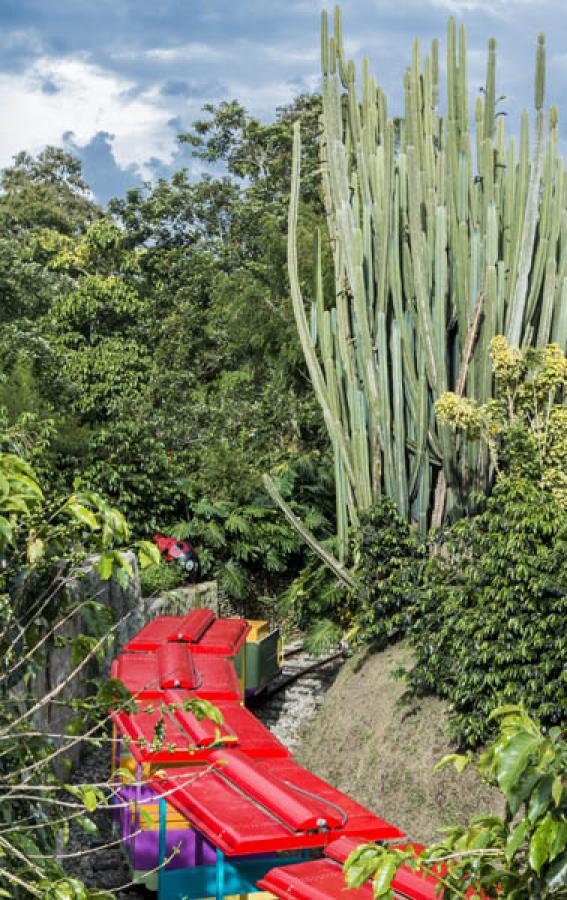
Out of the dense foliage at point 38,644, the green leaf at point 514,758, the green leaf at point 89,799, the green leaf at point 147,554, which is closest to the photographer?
the green leaf at point 514,758

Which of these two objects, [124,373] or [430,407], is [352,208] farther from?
[124,373]

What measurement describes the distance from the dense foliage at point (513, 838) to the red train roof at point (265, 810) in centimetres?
269

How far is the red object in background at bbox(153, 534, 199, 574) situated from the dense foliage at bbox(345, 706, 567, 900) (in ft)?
55.7

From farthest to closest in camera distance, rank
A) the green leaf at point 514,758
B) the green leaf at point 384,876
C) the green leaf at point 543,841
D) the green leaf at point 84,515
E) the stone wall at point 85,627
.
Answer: the stone wall at point 85,627 → the green leaf at point 84,515 → the green leaf at point 384,876 → the green leaf at point 543,841 → the green leaf at point 514,758

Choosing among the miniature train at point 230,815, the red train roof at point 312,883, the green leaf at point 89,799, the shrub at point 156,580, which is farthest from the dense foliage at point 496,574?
the green leaf at point 89,799

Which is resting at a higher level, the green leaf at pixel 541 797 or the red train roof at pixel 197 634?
the green leaf at pixel 541 797

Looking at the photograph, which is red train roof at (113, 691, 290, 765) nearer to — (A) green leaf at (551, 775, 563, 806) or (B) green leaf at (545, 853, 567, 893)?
(B) green leaf at (545, 853, 567, 893)

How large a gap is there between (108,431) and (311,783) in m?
14.4

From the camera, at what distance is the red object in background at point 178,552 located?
820 inches

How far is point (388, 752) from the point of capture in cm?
1257

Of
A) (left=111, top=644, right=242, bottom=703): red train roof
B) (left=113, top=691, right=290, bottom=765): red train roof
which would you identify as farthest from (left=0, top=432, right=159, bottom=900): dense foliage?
(left=111, top=644, right=242, bottom=703): red train roof

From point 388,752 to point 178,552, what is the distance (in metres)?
9.06

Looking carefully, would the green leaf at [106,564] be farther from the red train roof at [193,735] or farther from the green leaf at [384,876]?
the red train roof at [193,735]

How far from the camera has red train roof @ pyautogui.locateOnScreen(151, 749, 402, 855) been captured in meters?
6.70
